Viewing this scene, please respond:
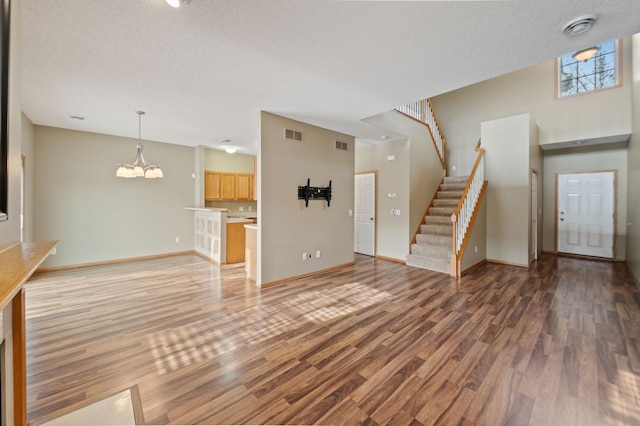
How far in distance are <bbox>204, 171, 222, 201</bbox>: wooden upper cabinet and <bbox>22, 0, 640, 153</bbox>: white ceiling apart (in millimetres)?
3031

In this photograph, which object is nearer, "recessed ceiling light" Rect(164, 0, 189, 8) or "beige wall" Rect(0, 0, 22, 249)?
"beige wall" Rect(0, 0, 22, 249)

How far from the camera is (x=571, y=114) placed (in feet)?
19.6

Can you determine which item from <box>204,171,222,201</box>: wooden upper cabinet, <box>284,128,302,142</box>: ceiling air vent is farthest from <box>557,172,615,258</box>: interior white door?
<box>204,171,222,201</box>: wooden upper cabinet

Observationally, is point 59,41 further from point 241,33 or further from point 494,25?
point 494,25

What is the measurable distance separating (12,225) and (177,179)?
557 centimetres

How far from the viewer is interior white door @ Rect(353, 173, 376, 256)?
21.5ft

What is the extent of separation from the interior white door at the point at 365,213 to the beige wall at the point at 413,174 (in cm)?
35

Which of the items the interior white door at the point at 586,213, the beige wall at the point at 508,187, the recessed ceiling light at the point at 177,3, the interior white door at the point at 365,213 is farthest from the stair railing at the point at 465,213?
the recessed ceiling light at the point at 177,3

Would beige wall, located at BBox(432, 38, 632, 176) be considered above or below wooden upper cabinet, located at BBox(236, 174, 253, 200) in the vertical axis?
above

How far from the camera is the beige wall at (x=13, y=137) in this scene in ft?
4.24

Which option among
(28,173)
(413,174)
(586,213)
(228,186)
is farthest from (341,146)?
(586,213)

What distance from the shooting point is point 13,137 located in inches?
52.7

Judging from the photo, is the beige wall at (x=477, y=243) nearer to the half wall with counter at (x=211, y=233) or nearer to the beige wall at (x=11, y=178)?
the half wall with counter at (x=211, y=233)

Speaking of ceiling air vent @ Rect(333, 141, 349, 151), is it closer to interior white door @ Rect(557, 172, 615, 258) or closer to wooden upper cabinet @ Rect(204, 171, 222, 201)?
wooden upper cabinet @ Rect(204, 171, 222, 201)
